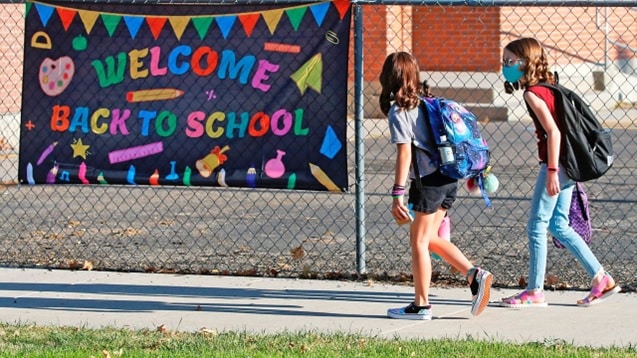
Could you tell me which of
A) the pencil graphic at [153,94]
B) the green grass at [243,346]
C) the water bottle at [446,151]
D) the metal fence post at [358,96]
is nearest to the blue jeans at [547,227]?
the water bottle at [446,151]

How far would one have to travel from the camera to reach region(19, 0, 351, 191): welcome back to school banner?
8.48 m

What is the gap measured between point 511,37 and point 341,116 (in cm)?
1403

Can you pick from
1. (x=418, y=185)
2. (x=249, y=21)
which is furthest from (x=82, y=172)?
(x=418, y=185)

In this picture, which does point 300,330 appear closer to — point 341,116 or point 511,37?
point 341,116

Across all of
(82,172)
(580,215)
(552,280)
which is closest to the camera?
(580,215)

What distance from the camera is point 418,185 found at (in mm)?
7137

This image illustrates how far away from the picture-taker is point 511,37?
2189 centimetres

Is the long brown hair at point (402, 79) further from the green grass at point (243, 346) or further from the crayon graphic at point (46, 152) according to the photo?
the crayon graphic at point (46, 152)

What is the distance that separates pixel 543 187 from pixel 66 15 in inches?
150

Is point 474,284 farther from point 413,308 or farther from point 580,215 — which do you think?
point 580,215

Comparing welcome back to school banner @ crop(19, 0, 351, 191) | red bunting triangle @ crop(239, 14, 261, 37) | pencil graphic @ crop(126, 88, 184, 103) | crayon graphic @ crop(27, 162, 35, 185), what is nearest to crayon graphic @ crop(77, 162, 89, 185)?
welcome back to school banner @ crop(19, 0, 351, 191)

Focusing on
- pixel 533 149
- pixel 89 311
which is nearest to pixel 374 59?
pixel 533 149

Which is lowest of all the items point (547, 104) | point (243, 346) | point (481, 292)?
point (243, 346)

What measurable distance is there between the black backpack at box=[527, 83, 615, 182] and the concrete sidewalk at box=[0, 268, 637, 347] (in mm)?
876
